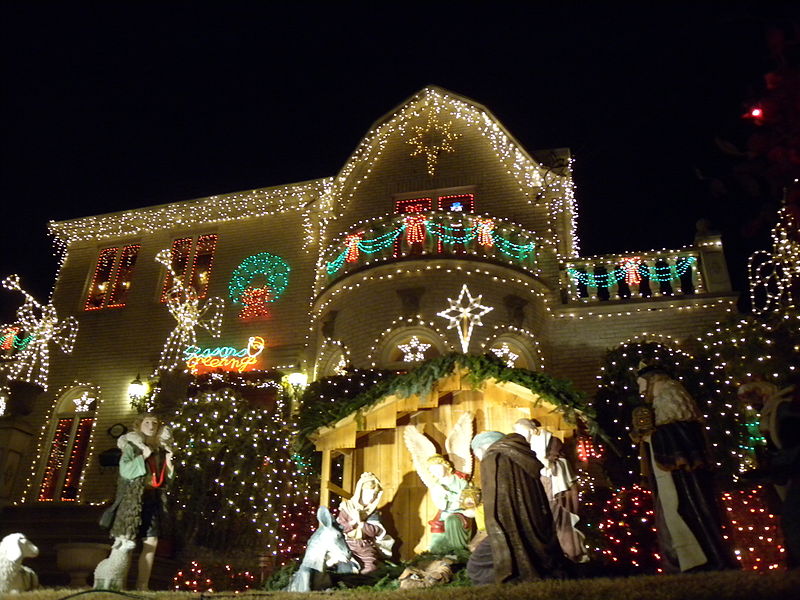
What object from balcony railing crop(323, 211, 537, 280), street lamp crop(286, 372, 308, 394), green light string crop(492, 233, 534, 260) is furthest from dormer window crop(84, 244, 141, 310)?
green light string crop(492, 233, 534, 260)

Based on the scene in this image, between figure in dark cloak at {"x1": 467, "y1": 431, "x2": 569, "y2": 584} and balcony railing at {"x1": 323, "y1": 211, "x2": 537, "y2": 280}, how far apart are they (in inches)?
356

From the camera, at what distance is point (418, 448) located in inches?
352

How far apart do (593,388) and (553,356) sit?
104 centimetres

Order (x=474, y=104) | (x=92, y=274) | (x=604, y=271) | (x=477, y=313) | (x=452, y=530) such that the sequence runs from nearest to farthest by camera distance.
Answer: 1. (x=452, y=530)
2. (x=477, y=313)
3. (x=604, y=271)
4. (x=474, y=104)
5. (x=92, y=274)

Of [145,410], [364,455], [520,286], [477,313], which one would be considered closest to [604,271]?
[520,286]

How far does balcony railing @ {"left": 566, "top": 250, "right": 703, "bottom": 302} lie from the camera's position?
14000mm

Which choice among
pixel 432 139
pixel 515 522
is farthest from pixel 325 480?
pixel 432 139

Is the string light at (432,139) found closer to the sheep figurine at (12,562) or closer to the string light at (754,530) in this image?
the string light at (754,530)

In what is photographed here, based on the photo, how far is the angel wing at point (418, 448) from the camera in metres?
8.75

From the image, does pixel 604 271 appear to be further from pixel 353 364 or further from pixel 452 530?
pixel 452 530

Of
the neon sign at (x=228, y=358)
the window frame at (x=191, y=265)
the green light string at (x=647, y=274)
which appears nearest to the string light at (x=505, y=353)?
the green light string at (x=647, y=274)

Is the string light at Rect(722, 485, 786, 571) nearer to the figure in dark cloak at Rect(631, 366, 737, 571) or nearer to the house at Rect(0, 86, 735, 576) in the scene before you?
the figure in dark cloak at Rect(631, 366, 737, 571)

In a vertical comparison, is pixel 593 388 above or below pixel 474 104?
below

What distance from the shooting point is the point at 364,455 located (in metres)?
9.66
